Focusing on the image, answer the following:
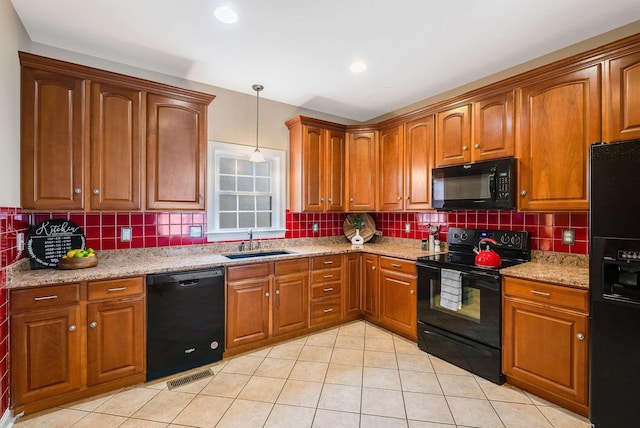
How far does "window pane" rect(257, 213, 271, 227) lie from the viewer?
362 centimetres

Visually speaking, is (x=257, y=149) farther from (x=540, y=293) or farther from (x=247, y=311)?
(x=540, y=293)

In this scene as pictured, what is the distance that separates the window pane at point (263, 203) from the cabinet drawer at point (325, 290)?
1130 mm

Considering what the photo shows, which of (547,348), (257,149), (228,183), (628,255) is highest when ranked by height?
(257,149)

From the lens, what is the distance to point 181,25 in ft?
7.04

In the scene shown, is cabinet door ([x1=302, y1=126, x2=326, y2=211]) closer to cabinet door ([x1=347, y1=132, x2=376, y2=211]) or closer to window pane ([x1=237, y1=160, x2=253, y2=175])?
cabinet door ([x1=347, y1=132, x2=376, y2=211])

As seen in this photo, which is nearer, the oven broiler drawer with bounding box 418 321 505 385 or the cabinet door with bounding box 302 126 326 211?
the oven broiler drawer with bounding box 418 321 505 385

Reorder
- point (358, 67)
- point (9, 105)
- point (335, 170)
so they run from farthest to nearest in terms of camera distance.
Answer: point (335, 170) → point (358, 67) → point (9, 105)

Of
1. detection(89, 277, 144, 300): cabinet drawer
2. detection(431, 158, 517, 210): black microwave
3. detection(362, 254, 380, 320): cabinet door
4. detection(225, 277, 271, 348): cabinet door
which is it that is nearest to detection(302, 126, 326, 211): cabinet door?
detection(362, 254, 380, 320): cabinet door

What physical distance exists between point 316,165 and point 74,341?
8.80 ft

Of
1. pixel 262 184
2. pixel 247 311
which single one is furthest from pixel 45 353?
pixel 262 184

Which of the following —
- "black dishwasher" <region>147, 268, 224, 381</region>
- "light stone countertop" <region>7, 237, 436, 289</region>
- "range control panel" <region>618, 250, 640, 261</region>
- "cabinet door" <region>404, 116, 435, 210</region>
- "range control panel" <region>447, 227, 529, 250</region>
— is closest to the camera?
"range control panel" <region>618, 250, 640, 261</region>

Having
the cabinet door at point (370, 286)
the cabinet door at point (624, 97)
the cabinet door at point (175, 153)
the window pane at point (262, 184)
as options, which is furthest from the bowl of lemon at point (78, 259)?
the cabinet door at point (624, 97)

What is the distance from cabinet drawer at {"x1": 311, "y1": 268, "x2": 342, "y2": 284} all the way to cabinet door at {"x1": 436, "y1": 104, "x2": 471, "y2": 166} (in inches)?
63.0

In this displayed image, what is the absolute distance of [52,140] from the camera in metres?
2.17
